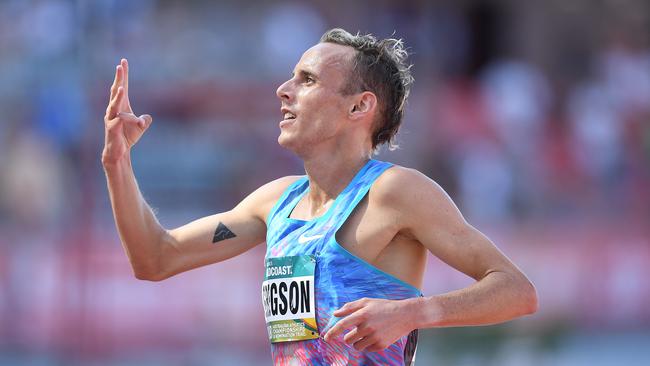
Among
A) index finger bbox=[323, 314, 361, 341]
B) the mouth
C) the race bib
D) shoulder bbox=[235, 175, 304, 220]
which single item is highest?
the mouth

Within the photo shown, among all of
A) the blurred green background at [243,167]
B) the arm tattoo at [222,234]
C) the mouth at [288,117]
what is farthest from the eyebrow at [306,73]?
the blurred green background at [243,167]

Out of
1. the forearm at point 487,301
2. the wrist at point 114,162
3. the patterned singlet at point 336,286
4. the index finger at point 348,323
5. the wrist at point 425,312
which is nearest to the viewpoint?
the index finger at point 348,323

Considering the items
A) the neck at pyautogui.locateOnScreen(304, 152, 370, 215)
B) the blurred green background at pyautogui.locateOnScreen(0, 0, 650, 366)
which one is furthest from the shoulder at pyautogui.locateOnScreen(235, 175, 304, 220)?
the blurred green background at pyautogui.locateOnScreen(0, 0, 650, 366)

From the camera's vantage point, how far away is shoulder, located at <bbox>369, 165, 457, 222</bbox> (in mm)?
4367

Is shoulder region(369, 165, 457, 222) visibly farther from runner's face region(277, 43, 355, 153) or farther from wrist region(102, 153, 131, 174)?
wrist region(102, 153, 131, 174)

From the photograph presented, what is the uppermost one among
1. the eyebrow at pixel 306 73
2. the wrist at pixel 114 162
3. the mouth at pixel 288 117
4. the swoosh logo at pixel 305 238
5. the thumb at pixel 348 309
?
the eyebrow at pixel 306 73

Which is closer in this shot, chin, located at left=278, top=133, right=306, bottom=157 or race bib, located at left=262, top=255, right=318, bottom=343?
race bib, located at left=262, top=255, right=318, bottom=343

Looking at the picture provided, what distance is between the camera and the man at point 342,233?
4152mm

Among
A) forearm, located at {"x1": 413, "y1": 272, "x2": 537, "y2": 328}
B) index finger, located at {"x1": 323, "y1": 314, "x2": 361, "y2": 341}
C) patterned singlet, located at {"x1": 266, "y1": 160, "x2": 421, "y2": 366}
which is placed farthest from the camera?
patterned singlet, located at {"x1": 266, "y1": 160, "x2": 421, "y2": 366}

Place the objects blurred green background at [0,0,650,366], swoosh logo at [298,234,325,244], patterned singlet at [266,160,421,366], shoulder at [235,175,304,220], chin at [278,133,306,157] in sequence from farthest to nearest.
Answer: blurred green background at [0,0,650,366] < shoulder at [235,175,304,220] < chin at [278,133,306,157] < swoosh logo at [298,234,325,244] < patterned singlet at [266,160,421,366]

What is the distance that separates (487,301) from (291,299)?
2.50 feet

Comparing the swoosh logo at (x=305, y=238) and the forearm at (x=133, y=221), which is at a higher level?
the forearm at (x=133, y=221)

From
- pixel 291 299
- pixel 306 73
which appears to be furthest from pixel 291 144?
pixel 291 299

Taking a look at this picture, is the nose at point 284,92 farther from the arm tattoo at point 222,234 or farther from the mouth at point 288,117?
the arm tattoo at point 222,234
